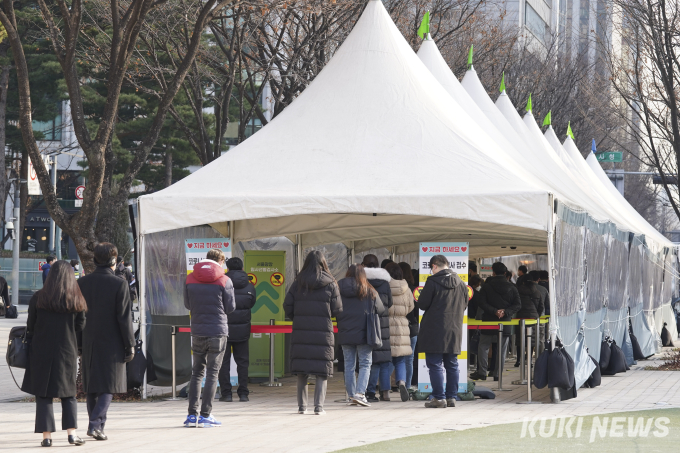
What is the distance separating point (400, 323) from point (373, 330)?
94cm

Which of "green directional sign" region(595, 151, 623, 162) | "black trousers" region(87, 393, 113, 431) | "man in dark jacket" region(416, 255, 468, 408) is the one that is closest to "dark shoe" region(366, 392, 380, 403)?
"man in dark jacket" region(416, 255, 468, 408)

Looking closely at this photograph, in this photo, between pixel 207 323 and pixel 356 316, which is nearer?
pixel 207 323

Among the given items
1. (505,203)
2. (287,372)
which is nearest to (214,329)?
(505,203)

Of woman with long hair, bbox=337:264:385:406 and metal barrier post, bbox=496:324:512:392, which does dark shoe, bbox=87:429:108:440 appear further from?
metal barrier post, bbox=496:324:512:392

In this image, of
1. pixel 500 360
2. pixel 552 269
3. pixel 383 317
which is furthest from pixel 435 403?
pixel 500 360

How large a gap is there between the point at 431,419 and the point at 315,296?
175cm

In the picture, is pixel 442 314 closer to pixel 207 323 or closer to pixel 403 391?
pixel 403 391

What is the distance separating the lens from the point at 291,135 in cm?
1253

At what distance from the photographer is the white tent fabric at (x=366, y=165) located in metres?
11.0

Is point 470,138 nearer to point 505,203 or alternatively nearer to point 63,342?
point 505,203

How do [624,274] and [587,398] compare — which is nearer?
[587,398]

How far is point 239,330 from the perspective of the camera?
11.5 m

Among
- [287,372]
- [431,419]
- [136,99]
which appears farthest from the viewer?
[136,99]

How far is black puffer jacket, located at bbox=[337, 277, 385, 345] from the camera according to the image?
1052cm
